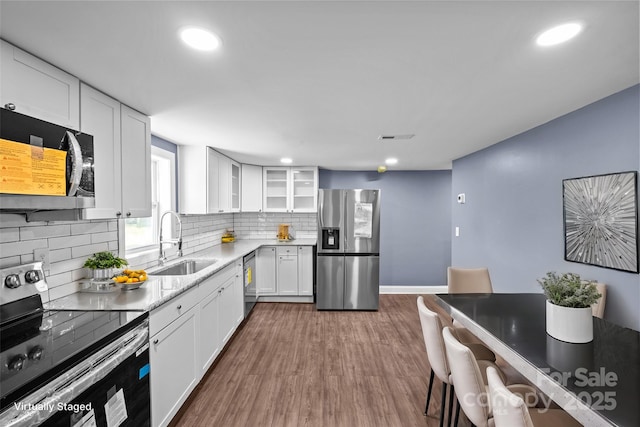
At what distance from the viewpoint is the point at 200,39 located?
1.39 m

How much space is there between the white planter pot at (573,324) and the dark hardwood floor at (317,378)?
1.16 metres

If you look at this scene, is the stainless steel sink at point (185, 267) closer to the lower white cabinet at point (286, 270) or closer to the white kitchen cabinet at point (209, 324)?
the white kitchen cabinet at point (209, 324)

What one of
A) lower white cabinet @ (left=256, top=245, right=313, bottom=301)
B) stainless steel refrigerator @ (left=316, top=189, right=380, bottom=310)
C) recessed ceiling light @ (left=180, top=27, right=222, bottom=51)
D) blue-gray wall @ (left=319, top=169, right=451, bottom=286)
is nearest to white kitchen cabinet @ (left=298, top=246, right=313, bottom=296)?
lower white cabinet @ (left=256, top=245, right=313, bottom=301)

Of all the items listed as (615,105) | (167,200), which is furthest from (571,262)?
(167,200)

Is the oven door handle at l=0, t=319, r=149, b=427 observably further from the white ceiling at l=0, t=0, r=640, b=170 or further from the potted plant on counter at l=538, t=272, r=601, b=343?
the potted plant on counter at l=538, t=272, r=601, b=343

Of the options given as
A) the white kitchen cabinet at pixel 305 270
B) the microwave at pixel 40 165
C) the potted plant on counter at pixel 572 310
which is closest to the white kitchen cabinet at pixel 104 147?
the microwave at pixel 40 165

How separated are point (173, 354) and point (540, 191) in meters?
3.37

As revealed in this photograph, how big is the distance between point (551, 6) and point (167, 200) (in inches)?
142

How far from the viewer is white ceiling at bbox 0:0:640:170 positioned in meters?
1.21

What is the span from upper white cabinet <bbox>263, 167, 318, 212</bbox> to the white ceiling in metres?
2.65

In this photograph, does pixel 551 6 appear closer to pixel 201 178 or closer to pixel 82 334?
pixel 82 334

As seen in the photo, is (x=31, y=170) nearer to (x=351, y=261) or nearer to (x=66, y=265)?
(x=66, y=265)

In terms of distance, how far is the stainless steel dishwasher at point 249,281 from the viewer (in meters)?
4.09

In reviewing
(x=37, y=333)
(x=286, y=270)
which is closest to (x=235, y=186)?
(x=286, y=270)
